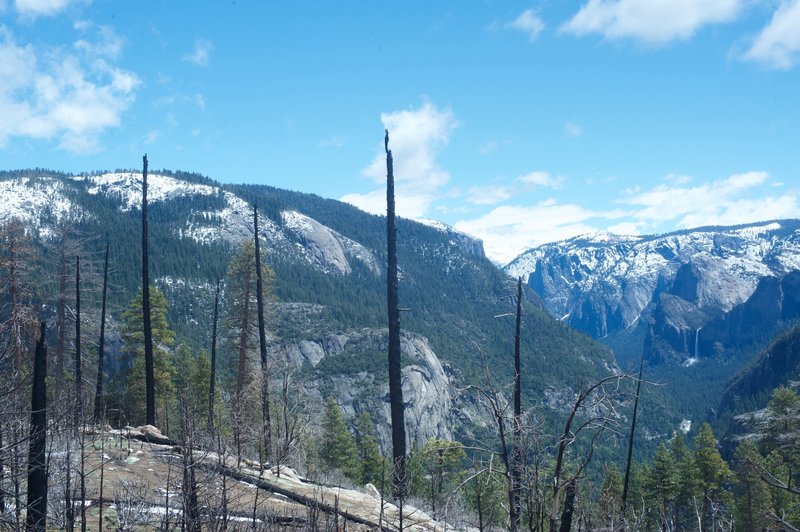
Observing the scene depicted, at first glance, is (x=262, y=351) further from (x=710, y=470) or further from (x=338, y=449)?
(x=710, y=470)

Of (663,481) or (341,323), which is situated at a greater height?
(341,323)

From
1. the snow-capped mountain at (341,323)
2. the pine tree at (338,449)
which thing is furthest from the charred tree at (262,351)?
the pine tree at (338,449)

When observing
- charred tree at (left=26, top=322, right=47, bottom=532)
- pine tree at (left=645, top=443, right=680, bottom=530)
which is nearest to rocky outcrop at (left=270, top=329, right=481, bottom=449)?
pine tree at (left=645, top=443, right=680, bottom=530)

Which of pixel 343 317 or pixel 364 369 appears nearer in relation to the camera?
pixel 364 369

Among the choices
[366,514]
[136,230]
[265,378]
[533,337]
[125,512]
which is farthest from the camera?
[533,337]

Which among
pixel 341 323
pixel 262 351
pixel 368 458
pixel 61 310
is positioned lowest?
pixel 368 458

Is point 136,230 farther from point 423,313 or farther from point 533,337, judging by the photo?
point 533,337

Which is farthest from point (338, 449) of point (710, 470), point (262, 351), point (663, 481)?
point (710, 470)

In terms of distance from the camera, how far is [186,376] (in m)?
37.2

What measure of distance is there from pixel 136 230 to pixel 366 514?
162569 mm

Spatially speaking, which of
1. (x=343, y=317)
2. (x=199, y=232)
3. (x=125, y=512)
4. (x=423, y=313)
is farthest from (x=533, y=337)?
(x=125, y=512)

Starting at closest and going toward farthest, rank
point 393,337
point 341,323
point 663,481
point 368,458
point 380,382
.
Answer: point 393,337, point 663,481, point 368,458, point 380,382, point 341,323

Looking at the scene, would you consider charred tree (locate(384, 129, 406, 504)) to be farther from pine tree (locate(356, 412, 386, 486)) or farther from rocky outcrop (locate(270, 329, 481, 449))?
rocky outcrop (locate(270, 329, 481, 449))

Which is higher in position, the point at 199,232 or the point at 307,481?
the point at 199,232
